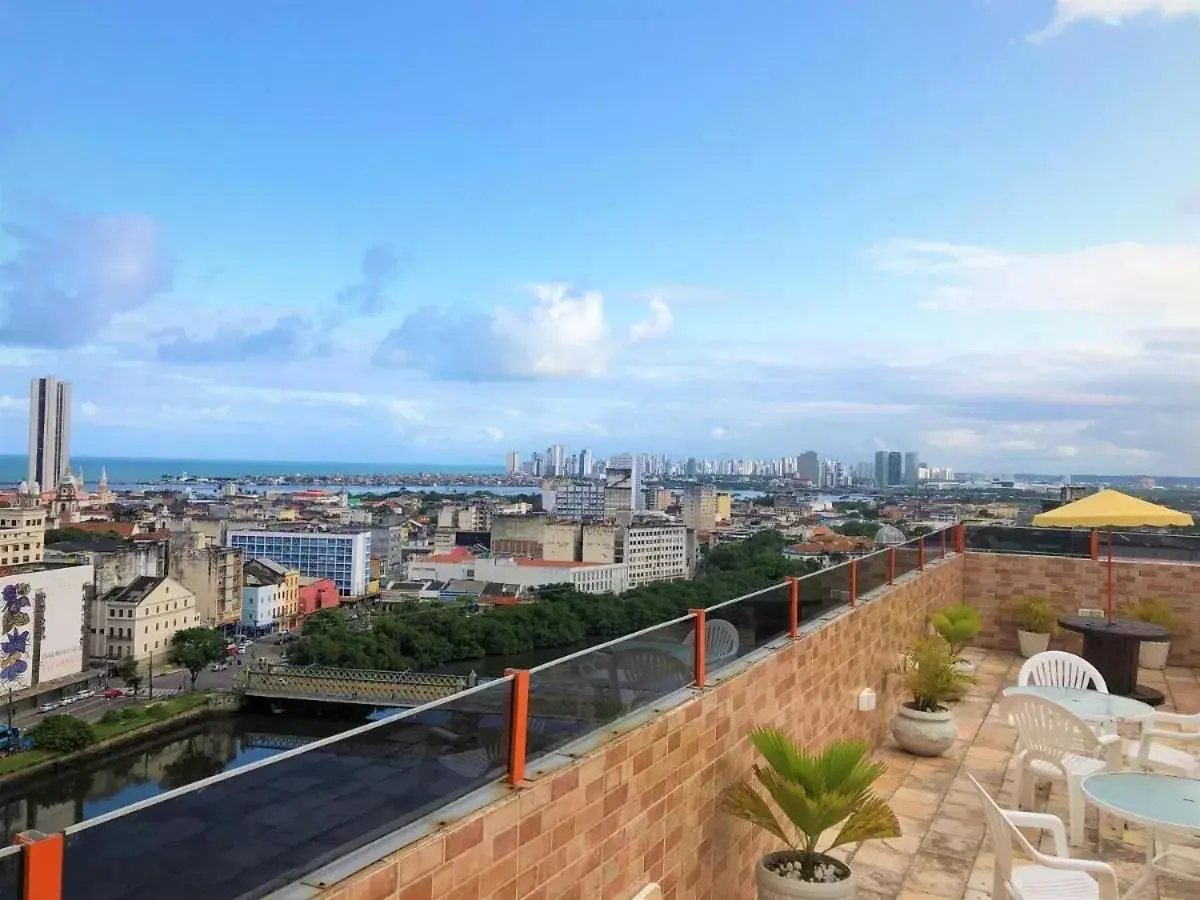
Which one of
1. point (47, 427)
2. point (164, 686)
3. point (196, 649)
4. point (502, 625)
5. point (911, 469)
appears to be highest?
point (47, 427)

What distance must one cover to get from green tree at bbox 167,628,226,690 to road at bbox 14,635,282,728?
682mm

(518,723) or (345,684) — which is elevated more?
(518,723)

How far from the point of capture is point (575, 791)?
2.44m

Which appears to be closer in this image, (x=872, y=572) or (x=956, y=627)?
(x=872, y=572)

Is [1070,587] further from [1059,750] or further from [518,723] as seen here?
[518,723]

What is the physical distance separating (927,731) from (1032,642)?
3523mm

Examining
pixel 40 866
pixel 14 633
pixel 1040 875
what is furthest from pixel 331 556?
pixel 40 866

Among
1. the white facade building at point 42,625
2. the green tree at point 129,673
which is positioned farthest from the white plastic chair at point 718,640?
the white facade building at point 42,625

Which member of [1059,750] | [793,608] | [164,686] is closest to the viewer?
[1059,750]

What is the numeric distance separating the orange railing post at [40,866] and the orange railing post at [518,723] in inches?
45.2

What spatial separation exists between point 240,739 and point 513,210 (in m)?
30.8

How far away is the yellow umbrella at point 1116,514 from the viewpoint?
6.51 meters

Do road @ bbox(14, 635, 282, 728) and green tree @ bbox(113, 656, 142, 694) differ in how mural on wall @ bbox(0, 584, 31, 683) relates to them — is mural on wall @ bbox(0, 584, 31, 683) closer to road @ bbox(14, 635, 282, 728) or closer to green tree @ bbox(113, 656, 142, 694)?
road @ bbox(14, 635, 282, 728)

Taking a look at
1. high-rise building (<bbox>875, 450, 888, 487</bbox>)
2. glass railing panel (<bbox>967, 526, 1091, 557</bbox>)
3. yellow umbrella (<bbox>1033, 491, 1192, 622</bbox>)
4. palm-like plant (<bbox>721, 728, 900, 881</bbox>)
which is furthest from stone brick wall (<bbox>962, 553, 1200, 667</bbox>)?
high-rise building (<bbox>875, 450, 888, 487</bbox>)
